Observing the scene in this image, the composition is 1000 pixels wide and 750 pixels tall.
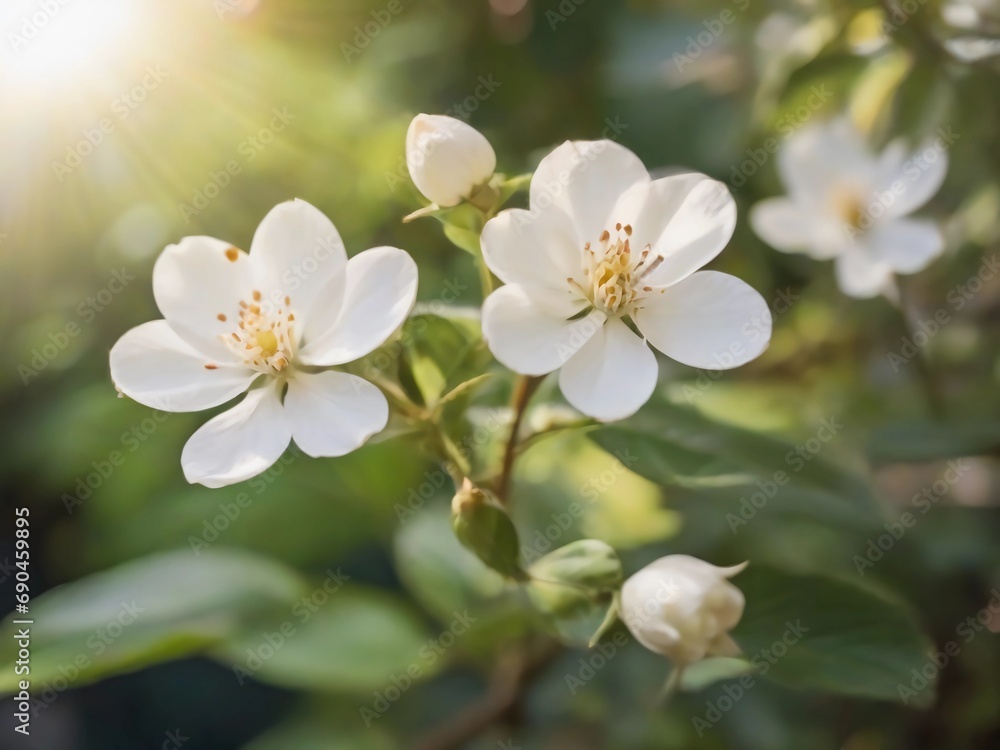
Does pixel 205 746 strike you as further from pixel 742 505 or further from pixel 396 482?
pixel 742 505

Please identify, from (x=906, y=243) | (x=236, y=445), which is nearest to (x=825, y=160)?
(x=906, y=243)

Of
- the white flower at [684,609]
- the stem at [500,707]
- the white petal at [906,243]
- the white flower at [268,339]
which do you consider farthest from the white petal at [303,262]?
the white petal at [906,243]

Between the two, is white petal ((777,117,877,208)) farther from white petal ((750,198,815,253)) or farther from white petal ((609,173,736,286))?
white petal ((609,173,736,286))

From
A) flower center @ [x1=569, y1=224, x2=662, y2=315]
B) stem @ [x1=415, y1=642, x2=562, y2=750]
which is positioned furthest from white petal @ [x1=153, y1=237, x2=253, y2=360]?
stem @ [x1=415, y1=642, x2=562, y2=750]

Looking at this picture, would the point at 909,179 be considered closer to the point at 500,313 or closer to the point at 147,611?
the point at 500,313

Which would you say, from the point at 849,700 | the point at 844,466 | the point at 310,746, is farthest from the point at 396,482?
the point at 849,700

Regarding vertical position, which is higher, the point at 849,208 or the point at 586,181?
the point at 586,181
